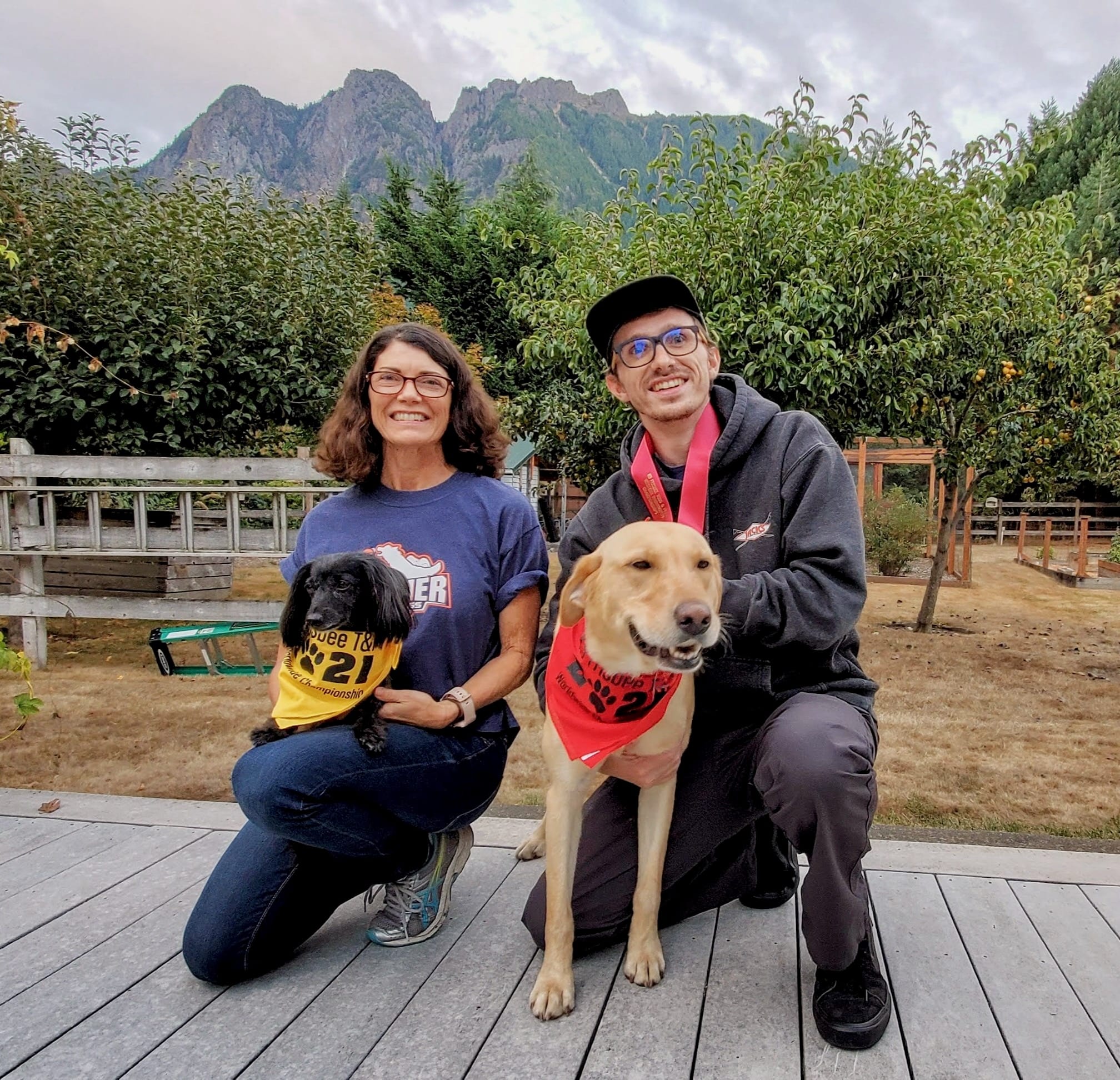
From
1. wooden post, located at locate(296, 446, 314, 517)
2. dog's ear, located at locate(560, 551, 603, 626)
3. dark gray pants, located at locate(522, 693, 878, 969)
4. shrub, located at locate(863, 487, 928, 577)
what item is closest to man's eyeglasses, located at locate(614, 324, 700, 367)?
dog's ear, located at locate(560, 551, 603, 626)

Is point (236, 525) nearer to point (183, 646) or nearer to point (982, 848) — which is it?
point (183, 646)

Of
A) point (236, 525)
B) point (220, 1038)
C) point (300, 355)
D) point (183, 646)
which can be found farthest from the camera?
point (300, 355)

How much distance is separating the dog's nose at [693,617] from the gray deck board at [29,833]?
2.52m

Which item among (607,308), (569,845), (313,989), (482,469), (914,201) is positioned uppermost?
(914,201)

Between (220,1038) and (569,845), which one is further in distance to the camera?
(569,845)

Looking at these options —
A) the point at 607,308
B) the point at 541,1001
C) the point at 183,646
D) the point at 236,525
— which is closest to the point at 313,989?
the point at 541,1001

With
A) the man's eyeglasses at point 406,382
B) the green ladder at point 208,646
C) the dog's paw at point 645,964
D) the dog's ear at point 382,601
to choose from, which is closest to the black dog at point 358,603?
the dog's ear at point 382,601

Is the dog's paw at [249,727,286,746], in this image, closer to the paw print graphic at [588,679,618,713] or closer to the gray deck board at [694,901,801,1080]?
the paw print graphic at [588,679,618,713]

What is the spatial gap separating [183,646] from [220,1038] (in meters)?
6.32

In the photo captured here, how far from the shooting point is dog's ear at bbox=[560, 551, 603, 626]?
1919 millimetres

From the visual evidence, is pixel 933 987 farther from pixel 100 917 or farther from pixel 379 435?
pixel 100 917

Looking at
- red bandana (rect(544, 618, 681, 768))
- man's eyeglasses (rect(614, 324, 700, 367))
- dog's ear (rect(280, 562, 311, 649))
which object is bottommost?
red bandana (rect(544, 618, 681, 768))

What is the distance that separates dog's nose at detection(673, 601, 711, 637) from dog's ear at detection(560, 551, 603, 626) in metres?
0.29

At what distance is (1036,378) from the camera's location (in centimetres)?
779
